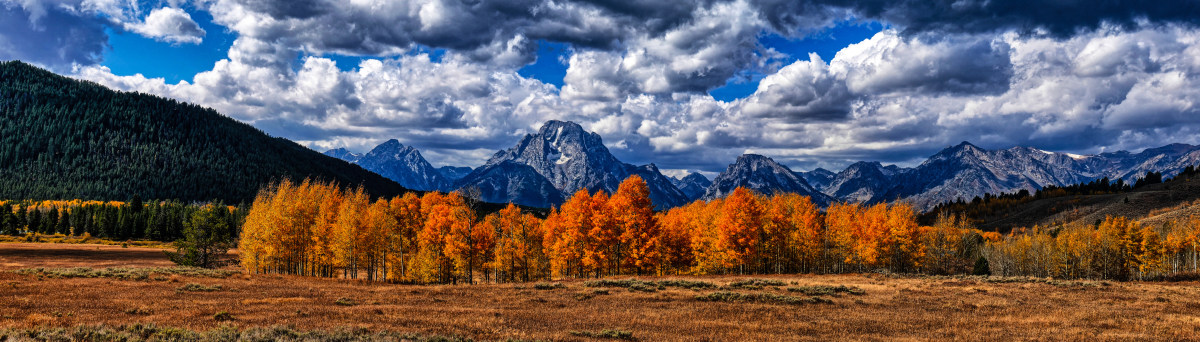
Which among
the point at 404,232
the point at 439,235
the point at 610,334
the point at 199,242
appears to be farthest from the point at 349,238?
the point at 610,334

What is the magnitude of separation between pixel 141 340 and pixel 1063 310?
1739 inches

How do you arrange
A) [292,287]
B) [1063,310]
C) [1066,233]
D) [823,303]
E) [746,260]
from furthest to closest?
[1066,233] < [746,260] < [292,287] < [823,303] < [1063,310]

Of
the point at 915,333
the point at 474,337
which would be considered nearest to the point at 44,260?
the point at 474,337

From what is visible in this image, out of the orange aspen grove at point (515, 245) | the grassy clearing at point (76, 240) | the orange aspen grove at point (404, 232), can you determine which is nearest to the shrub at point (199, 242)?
the orange aspen grove at point (404, 232)

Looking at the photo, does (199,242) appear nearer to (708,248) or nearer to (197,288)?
(197,288)

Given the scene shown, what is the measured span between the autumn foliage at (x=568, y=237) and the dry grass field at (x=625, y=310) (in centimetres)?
1723

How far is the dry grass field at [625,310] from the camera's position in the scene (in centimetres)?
2328

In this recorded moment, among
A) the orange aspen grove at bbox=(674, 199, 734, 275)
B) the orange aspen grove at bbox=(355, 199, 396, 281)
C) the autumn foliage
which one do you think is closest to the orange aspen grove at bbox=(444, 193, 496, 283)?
the autumn foliage

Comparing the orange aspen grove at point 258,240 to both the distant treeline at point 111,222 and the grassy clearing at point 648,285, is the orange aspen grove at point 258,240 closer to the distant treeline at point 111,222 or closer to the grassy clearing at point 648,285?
the grassy clearing at point 648,285

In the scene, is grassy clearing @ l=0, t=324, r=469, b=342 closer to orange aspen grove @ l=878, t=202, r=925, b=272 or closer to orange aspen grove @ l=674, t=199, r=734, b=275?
orange aspen grove @ l=674, t=199, r=734, b=275

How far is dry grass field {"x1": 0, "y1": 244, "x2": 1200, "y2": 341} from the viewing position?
23.3 metres

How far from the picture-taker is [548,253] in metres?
78.6

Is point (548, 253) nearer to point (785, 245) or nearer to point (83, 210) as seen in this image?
point (785, 245)

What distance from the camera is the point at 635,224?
6238 centimetres
